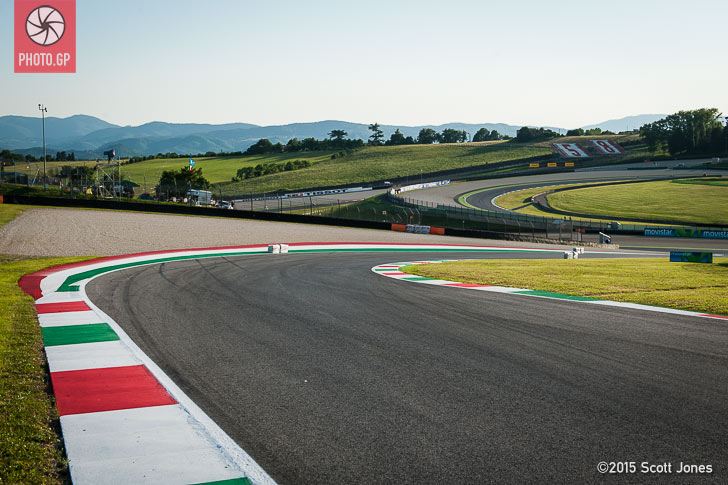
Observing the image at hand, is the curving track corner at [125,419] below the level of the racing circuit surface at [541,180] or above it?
below

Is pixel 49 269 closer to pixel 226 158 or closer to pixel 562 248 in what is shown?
pixel 562 248

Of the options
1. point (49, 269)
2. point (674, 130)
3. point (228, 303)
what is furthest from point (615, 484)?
point (674, 130)

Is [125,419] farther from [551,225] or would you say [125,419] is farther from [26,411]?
[551,225]

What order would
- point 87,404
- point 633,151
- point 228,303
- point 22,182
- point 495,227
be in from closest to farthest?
point 87,404, point 228,303, point 22,182, point 495,227, point 633,151

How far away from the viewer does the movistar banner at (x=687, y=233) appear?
145 ft

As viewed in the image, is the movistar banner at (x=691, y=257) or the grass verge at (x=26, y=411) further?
the movistar banner at (x=691, y=257)

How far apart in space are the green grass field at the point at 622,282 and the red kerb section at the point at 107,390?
28.2 feet

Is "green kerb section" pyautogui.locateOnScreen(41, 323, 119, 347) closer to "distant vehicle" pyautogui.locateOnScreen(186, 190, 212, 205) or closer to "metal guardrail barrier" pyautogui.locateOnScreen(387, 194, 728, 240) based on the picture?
"metal guardrail barrier" pyautogui.locateOnScreen(387, 194, 728, 240)

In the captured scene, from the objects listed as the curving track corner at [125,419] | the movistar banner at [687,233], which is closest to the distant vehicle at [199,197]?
the movistar banner at [687,233]

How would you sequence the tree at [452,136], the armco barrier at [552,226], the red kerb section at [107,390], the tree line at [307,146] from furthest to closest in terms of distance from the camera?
the tree at [452,136] < the tree line at [307,146] < the armco barrier at [552,226] < the red kerb section at [107,390]

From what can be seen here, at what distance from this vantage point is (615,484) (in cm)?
347

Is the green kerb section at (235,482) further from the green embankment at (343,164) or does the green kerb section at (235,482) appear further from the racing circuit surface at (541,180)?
the green embankment at (343,164)

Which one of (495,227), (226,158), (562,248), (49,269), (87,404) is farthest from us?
(226,158)

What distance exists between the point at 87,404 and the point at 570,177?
318 ft
